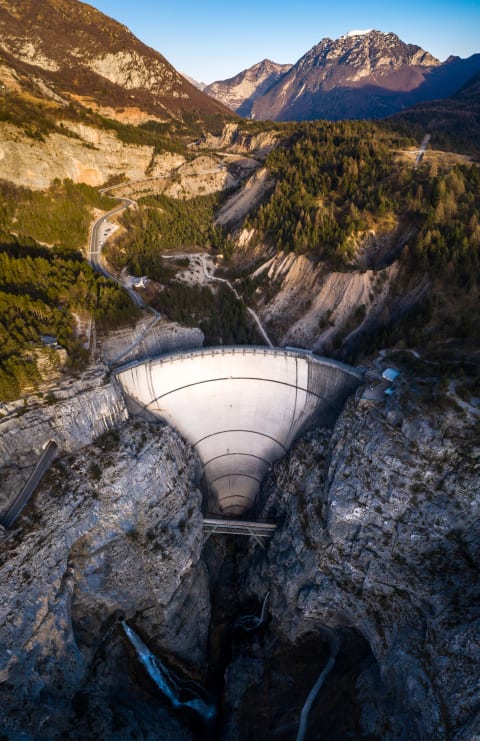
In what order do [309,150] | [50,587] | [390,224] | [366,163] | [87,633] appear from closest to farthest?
1. [50,587]
2. [87,633]
3. [390,224]
4. [366,163]
5. [309,150]

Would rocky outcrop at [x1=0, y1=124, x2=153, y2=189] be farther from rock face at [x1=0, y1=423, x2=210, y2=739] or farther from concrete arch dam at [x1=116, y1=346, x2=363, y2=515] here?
rock face at [x1=0, y1=423, x2=210, y2=739]

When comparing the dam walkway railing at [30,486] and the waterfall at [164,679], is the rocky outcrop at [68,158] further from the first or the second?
the waterfall at [164,679]

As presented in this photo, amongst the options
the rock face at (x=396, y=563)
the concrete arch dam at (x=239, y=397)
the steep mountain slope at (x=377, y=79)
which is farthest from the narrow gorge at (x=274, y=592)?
the steep mountain slope at (x=377, y=79)

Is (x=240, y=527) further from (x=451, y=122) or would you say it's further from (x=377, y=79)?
(x=377, y=79)

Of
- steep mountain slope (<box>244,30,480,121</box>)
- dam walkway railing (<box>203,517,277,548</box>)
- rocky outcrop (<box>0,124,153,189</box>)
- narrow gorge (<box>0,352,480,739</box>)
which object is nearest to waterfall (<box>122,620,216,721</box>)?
narrow gorge (<box>0,352,480,739</box>)

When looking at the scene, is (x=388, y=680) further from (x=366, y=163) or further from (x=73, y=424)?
(x=366, y=163)

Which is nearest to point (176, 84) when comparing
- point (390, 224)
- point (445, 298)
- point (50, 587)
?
point (390, 224)
